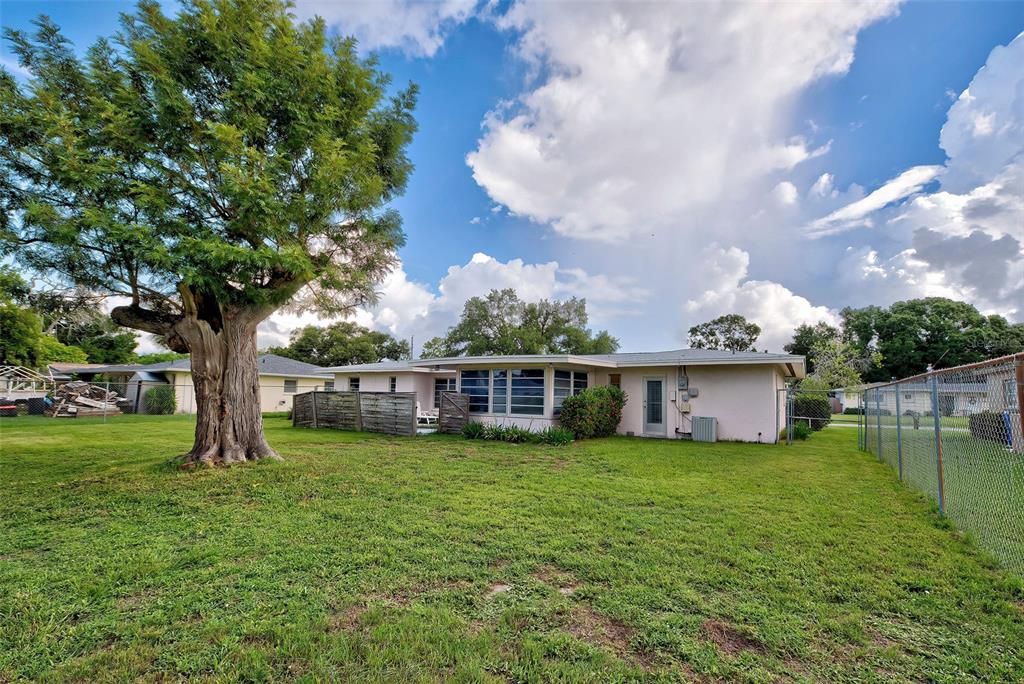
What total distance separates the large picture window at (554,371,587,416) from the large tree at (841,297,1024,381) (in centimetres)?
3377

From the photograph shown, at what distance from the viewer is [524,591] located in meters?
3.30

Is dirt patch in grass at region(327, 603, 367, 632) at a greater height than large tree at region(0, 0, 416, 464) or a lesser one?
lesser

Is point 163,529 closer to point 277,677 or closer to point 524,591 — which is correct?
point 277,677

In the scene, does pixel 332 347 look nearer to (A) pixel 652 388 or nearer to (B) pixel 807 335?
(A) pixel 652 388

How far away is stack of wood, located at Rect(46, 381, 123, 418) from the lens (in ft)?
64.1

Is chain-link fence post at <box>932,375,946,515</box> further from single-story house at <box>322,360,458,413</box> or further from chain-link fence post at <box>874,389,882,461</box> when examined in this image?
single-story house at <box>322,360,458,413</box>

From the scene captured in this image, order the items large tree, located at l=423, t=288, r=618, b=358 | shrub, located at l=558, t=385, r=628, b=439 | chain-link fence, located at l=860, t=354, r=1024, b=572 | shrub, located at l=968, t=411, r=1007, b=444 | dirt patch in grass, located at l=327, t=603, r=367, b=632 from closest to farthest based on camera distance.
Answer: dirt patch in grass, located at l=327, t=603, r=367, b=632 → chain-link fence, located at l=860, t=354, r=1024, b=572 → shrub, located at l=968, t=411, r=1007, b=444 → shrub, located at l=558, t=385, r=628, b=439 → large tree, located at l=423, t=288, r=618, b=358

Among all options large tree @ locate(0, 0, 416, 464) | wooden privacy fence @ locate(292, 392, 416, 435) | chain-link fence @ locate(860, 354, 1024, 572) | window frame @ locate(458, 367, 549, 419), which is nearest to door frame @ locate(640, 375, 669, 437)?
window frame @ locate(458, 367, 549, 419)

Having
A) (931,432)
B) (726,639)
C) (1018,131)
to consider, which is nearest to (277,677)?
(726,639)

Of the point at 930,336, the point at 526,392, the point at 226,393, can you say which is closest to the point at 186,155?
the point at 226,393

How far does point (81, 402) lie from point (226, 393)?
1821cm

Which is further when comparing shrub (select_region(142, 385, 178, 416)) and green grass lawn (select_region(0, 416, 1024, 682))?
shrub (select_region(142, 385, 178, 416))

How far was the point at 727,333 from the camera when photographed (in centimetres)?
4544

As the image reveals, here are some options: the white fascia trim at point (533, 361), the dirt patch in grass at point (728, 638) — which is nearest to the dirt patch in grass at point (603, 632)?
the dirt patch in grass at point (728, 638)
